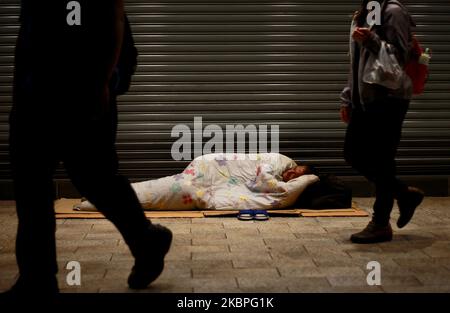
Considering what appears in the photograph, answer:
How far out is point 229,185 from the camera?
23.4ft

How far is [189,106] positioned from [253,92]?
0.83 m

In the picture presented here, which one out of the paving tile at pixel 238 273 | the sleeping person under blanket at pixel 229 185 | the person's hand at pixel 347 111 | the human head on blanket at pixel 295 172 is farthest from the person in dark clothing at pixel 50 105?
the human head on blanket at pixel 295 172

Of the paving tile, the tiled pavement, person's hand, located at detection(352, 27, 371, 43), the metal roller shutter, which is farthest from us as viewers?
the metal roller shutter

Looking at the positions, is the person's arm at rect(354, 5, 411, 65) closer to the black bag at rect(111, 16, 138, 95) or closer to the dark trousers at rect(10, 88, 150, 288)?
the black bag at rect(111, 16, 138, 95)

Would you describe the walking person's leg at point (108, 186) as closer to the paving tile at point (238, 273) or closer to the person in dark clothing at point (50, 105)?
the person in dark clothing at point (50, 105)

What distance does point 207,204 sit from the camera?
6.73 meters

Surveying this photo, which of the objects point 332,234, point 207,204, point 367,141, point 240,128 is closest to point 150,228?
point 367,141

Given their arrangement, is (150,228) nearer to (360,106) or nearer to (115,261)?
(115,261)

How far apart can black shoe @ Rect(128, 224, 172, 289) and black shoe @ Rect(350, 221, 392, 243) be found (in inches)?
76.5

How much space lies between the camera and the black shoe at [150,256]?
3.28 metres

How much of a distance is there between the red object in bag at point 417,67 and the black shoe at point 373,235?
1.06 metres

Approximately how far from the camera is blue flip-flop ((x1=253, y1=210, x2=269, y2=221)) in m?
6.08

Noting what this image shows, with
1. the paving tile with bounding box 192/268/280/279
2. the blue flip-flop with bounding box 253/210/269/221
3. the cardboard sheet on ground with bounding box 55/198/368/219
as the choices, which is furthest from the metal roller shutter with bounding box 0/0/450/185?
the paving tile with bounding box 192/268/280/279

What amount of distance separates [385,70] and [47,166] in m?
2.57
